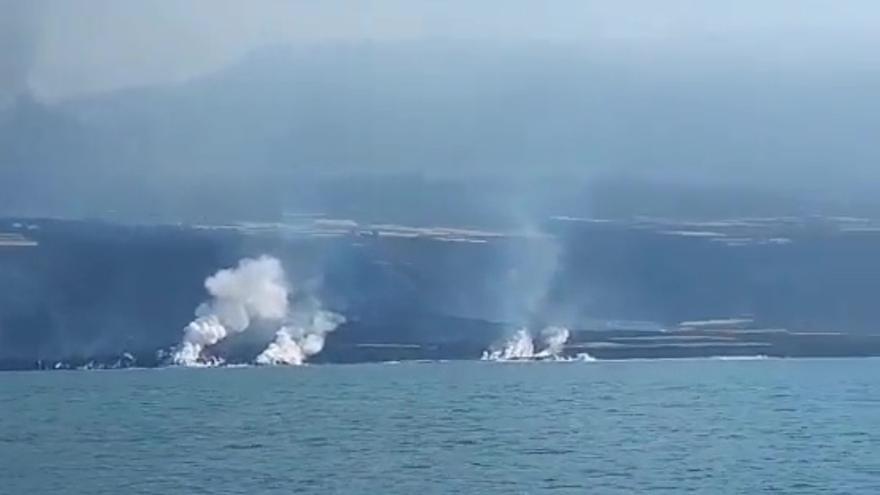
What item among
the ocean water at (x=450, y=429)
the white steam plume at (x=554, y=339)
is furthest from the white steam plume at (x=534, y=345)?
the ocean water at (x=450, y=429)

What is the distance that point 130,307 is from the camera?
30141 millimetres

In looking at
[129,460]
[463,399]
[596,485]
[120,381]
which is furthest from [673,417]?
[120,381]

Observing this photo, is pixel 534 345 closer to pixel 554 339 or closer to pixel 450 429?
pixel 554 339

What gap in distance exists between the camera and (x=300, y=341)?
32000 millimetres

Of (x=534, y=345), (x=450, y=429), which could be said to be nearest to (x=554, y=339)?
(x=534, y=345)

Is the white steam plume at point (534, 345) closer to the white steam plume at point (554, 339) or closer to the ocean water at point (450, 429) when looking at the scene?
the white steam plume at point (554, 339)

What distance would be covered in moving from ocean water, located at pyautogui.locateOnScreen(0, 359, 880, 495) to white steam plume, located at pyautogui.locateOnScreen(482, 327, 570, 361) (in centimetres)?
42

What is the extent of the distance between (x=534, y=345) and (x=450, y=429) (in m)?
8.35

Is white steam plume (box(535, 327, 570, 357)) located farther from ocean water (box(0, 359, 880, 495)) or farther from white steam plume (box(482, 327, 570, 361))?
ocean water (box(0, 359, 880, 495))

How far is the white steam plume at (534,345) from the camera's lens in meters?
31.1

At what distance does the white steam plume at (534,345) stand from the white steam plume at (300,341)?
348 centimetres

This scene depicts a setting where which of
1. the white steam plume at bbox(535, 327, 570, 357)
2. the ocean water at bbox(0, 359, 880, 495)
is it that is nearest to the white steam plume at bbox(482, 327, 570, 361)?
the white steam plume at bbox(535, 327, 570, 357)

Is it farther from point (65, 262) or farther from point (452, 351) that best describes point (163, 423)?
point (452, 351)

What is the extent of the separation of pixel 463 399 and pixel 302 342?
4550 millimetres
